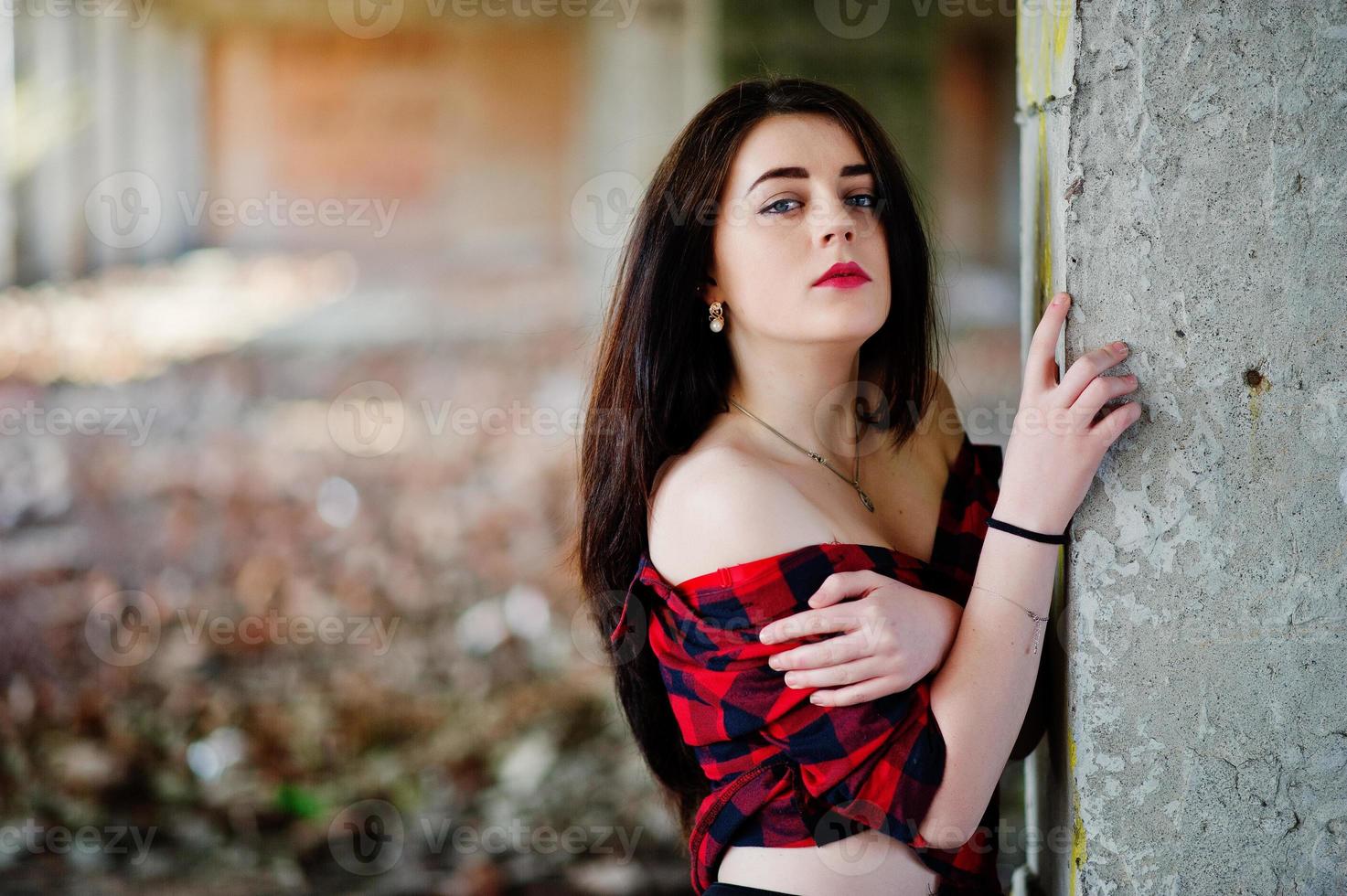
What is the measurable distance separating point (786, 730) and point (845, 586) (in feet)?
0.71

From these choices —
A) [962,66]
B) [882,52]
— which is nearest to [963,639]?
[882,52]

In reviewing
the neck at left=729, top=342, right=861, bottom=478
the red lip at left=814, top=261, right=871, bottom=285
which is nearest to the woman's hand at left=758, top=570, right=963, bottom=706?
the neck at left=729, top=342, right=861, bottom=478

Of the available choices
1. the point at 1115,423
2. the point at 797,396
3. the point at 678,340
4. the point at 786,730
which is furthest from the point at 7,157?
the point at 1115,423

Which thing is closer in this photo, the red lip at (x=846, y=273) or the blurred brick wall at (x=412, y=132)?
the red lip at (x=846, y=273)

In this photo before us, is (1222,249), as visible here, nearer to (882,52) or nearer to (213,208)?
(882,52)

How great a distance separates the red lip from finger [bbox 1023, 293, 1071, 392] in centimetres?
29

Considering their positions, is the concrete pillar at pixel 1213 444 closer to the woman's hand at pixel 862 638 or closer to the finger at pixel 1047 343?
the finger at pixel 1047 343

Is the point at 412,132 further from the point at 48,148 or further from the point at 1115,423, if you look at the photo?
the point at 1115,423

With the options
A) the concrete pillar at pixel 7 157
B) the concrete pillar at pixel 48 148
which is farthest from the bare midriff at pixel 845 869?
the concrete pillar at pixel 48 148

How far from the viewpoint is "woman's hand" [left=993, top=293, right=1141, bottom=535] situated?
1.44 meters

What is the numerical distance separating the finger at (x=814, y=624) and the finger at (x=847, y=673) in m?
0.05

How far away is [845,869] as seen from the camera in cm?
158

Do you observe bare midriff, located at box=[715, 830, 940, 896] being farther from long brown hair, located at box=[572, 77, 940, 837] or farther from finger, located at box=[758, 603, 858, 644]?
long brown hair, located at box=[572, 77, 940, 837]

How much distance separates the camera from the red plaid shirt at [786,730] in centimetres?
151
